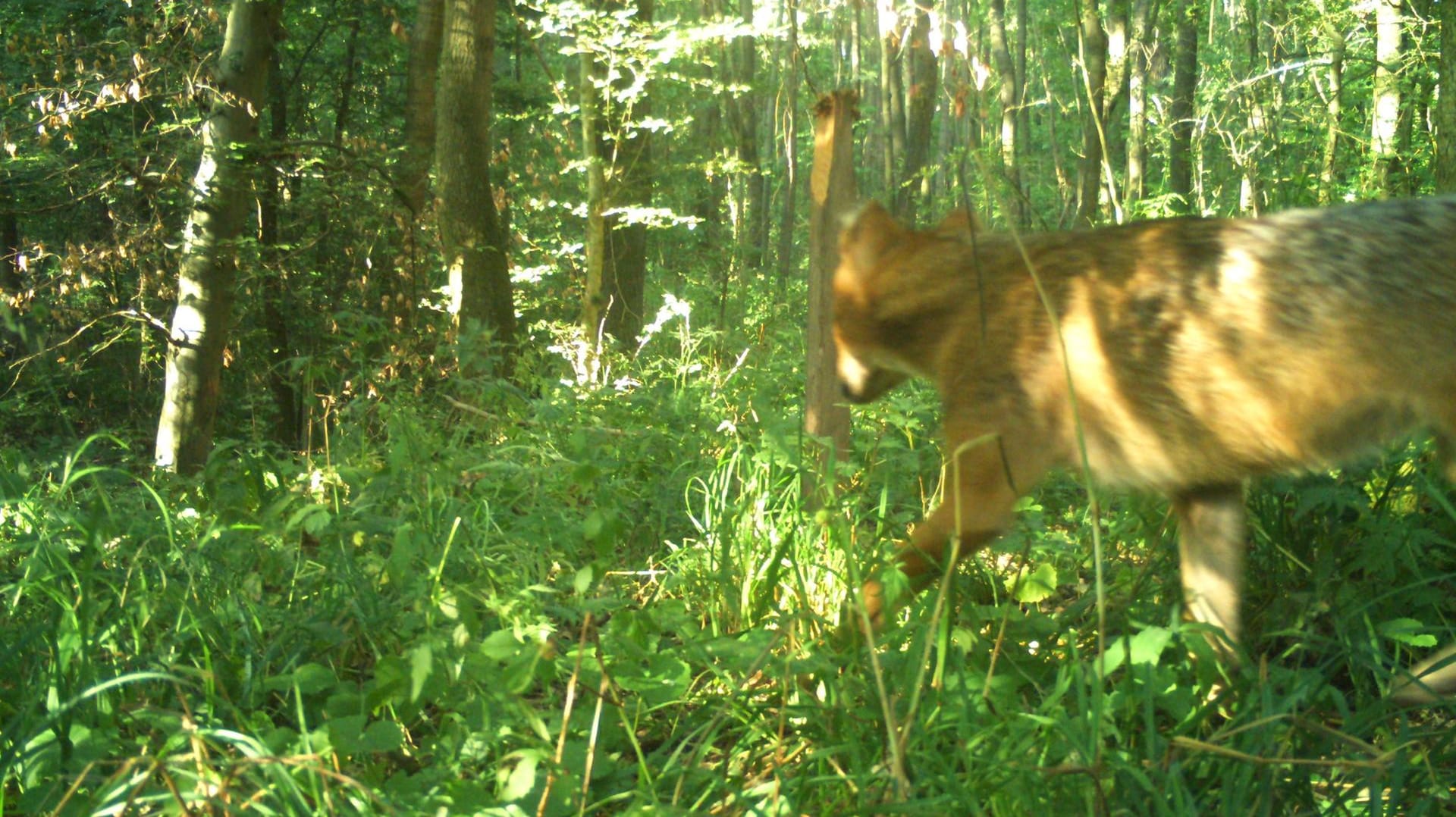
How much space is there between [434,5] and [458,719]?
12475 millimetres

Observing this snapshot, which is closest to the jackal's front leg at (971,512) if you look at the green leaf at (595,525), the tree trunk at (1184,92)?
the green leaf at (595,525)

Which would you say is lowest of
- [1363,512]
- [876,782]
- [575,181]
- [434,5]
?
[876,782]

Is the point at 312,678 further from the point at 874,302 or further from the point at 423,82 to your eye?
the point at 423,82

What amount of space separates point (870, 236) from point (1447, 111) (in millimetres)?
2847

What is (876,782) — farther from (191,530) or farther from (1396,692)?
(191,530)

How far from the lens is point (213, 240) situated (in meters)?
10.4

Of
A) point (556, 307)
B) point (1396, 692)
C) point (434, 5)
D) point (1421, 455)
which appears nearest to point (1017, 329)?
point (1396, 692)

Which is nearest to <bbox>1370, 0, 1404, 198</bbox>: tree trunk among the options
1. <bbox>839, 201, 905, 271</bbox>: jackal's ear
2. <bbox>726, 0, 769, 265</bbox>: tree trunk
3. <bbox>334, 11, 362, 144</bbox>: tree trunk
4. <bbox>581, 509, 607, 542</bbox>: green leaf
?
<bbox>839, 201, 905, 271</bbox>: jackal's ear

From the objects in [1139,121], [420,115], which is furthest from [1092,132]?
[1139,121]

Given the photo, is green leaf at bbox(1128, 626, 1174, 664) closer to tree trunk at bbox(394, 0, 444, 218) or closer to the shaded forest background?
the shaded forest background

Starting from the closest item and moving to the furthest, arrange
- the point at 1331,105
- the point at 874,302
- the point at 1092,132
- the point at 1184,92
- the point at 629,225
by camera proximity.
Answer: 1. the point at 874,302
2. the point at 1092,132
3. the point at 629,225
4. the point at 1331,105
5. the point at 1184,92

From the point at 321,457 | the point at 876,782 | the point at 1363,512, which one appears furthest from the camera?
the point at 321,457

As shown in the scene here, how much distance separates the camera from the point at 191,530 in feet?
16.5

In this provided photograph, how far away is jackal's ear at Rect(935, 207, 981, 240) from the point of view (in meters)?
4.30
